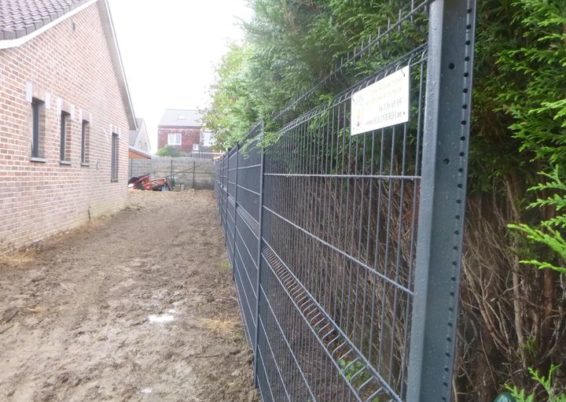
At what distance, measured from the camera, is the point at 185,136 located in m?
55.7

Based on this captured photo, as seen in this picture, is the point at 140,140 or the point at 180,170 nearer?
the point at 180,170

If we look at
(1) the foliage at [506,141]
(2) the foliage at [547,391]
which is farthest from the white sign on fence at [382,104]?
(2) the foliage at [547,391]

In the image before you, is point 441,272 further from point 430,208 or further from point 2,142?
point 2,142

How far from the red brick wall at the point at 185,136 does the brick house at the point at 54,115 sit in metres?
41.7

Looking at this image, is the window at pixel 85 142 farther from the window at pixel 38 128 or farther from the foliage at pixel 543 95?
the foliage at pixel 543 95

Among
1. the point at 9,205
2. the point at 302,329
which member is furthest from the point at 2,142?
the point at 302,329

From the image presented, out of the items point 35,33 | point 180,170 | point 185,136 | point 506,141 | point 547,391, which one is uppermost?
point 185,136

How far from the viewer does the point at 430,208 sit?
906 millimetres

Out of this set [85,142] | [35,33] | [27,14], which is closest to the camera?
[35,33]

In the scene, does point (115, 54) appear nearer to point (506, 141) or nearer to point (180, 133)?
point (506, 141)

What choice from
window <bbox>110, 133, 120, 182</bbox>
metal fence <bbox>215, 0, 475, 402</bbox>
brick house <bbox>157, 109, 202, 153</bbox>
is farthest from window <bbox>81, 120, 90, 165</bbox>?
brick house <bbox>157, 109, 202, 153</bbox>

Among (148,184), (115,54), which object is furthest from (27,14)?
(148,184)

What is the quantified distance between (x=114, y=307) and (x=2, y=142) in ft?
12.3

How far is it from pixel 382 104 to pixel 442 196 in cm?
33
